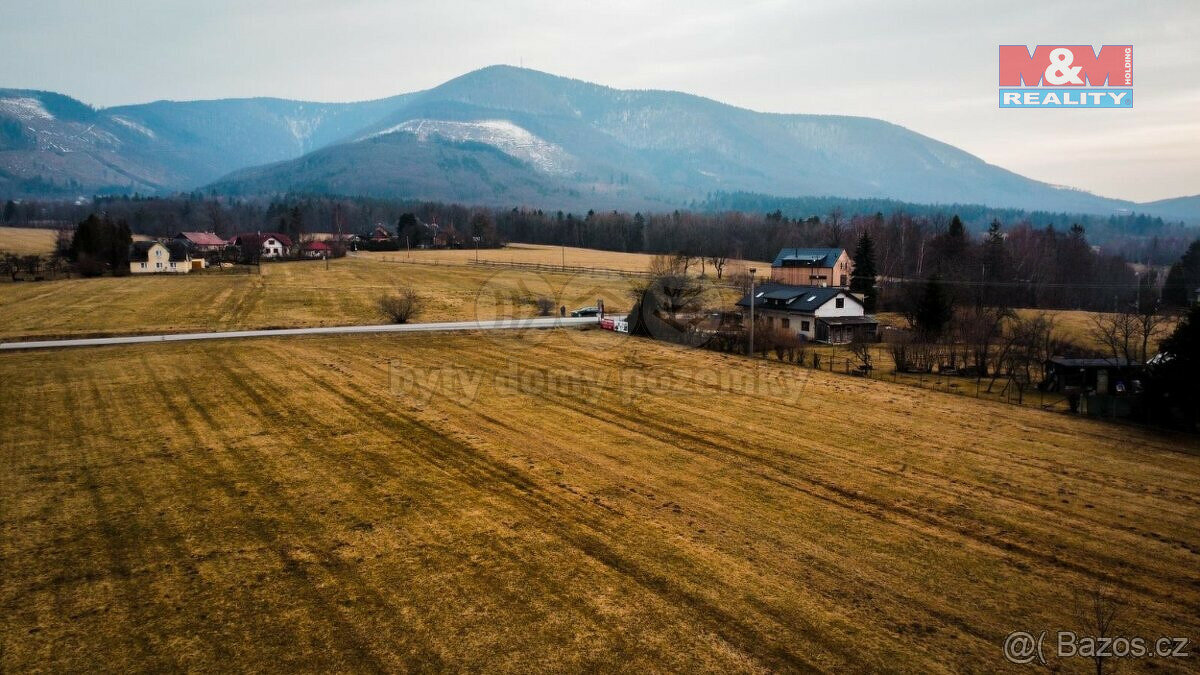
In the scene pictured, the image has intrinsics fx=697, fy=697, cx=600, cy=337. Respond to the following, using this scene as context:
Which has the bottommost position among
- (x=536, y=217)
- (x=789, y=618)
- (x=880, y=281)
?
(x=789, y=618)

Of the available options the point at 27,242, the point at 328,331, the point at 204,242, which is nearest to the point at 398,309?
the point at 328,331

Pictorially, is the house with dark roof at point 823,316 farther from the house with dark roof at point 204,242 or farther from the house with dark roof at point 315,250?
the house with dark roof at point 204,242

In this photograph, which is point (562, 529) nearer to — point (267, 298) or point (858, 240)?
point (267, 298)

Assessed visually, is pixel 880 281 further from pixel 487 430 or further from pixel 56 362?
pixel 56 362

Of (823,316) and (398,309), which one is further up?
(398,309)

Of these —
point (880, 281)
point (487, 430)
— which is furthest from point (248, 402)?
point (880, 281)

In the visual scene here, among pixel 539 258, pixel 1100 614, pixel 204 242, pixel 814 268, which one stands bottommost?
pixel 1100 614

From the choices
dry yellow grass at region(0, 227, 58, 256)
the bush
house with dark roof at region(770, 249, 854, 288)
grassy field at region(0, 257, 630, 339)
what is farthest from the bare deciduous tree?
dry yellow grass at region(0, 227, 58, 256)

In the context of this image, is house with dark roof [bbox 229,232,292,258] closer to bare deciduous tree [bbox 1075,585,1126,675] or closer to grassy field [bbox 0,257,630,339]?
grassy field [bbox 0,257,630,339]
